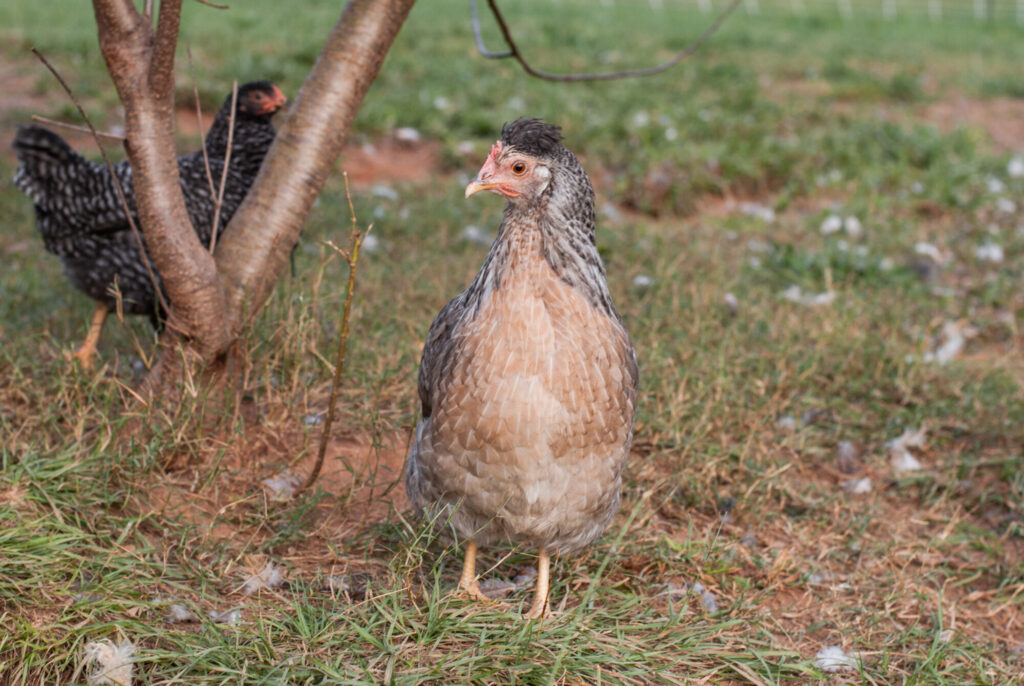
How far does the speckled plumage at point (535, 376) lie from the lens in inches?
92.7

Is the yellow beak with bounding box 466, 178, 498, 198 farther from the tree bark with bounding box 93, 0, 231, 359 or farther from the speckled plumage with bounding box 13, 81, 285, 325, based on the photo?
the speckled plumage with bounding box 13, 81, 285, 325

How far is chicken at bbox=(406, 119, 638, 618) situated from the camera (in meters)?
2.36

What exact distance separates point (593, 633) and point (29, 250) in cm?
402

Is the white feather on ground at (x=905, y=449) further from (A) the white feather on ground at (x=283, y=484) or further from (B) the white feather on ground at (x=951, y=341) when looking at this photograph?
(A) the white feather on ground at (x=283, y=484)

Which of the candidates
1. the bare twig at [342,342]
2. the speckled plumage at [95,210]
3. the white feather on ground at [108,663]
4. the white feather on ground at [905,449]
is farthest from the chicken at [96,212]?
the white feather on ground at [905,449]

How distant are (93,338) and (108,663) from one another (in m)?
2.03

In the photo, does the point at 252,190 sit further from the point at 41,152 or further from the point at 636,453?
the point at 636,453

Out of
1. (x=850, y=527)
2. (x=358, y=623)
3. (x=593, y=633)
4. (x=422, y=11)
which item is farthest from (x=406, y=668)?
(x=422, y=11)

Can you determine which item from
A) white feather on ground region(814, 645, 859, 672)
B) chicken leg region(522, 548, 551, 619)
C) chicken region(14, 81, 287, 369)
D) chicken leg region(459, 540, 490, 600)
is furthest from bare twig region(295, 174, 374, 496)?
white feather on ground region(814, 645, 859, 672)

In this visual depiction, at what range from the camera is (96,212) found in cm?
420

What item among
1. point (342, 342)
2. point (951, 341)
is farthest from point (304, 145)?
point (951, 341)

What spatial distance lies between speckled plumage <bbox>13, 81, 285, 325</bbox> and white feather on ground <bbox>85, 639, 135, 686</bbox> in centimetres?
198

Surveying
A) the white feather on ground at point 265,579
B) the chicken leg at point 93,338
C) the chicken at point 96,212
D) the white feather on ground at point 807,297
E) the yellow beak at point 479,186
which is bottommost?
the white feather on ground at point 807,297

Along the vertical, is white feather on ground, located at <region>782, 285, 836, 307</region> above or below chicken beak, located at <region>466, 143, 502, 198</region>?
below
